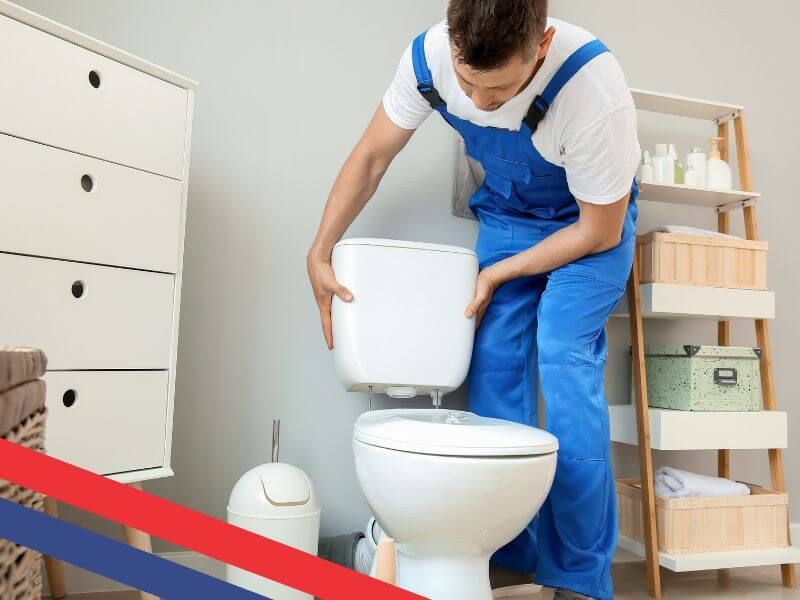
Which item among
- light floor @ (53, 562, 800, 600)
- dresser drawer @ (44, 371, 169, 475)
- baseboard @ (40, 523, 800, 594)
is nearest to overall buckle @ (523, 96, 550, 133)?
dresser drawer @ (44, 371, 169, 475)

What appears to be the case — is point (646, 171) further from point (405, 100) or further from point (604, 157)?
point (405, 100)

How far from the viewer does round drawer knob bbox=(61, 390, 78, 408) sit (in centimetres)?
126

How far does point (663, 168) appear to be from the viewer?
6.40ft

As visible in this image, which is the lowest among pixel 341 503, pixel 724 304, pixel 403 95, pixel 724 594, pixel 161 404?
pixel 724 594

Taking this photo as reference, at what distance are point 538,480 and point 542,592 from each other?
66 cm

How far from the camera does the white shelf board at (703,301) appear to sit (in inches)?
71.2

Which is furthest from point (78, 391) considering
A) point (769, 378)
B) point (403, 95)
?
point (769, 378)

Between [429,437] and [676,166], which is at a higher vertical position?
[676,166]

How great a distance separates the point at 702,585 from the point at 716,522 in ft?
0.70

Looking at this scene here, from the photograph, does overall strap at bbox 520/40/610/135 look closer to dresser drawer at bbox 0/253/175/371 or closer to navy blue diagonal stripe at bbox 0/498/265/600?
dresser drawer at bbox 0/253/175/371

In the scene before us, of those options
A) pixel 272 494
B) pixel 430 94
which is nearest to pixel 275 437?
pixel 272 494

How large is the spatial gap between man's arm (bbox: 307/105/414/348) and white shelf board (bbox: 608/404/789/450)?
33.6 inches

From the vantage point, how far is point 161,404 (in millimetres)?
1416

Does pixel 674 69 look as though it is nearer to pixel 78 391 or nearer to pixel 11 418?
pixel 78 391
